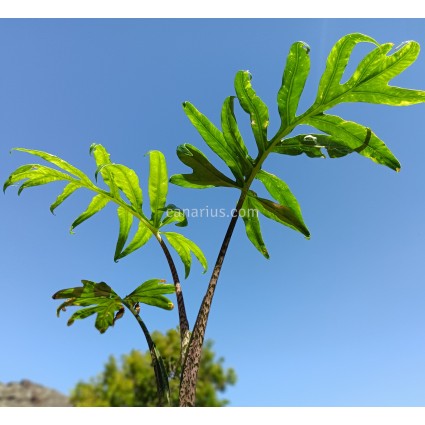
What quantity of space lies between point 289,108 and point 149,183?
1.25 metres

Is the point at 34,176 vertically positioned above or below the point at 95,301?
above

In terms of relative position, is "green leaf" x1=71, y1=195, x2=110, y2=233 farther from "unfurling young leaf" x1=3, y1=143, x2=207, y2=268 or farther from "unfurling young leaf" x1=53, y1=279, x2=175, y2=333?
"unfurling young leaf" x1=53, y1=279, x2=175, y2=333

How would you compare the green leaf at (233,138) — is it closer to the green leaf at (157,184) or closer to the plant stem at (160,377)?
the green leaf at (157,184)

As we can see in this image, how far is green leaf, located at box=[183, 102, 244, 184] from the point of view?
2.96 m

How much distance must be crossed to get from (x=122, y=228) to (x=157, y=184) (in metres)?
0.57

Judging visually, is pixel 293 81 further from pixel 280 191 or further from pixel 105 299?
pixel 105 299

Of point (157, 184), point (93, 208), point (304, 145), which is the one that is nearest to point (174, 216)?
point (157, 184)

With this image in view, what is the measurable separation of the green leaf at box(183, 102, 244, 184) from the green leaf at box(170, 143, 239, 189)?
0.11 m

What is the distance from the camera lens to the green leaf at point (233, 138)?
9.45 feet

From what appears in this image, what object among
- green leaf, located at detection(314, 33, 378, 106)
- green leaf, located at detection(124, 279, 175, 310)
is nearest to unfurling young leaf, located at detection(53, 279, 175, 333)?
green leaf, located at detection(124, 279, 175, 310)

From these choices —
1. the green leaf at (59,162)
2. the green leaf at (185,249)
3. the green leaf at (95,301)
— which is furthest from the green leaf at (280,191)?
the green leaf at (95,301)

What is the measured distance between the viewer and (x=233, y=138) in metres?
2.93

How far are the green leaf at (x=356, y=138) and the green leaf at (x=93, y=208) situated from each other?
5.82ft

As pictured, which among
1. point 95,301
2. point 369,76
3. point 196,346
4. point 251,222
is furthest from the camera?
point 95,301
